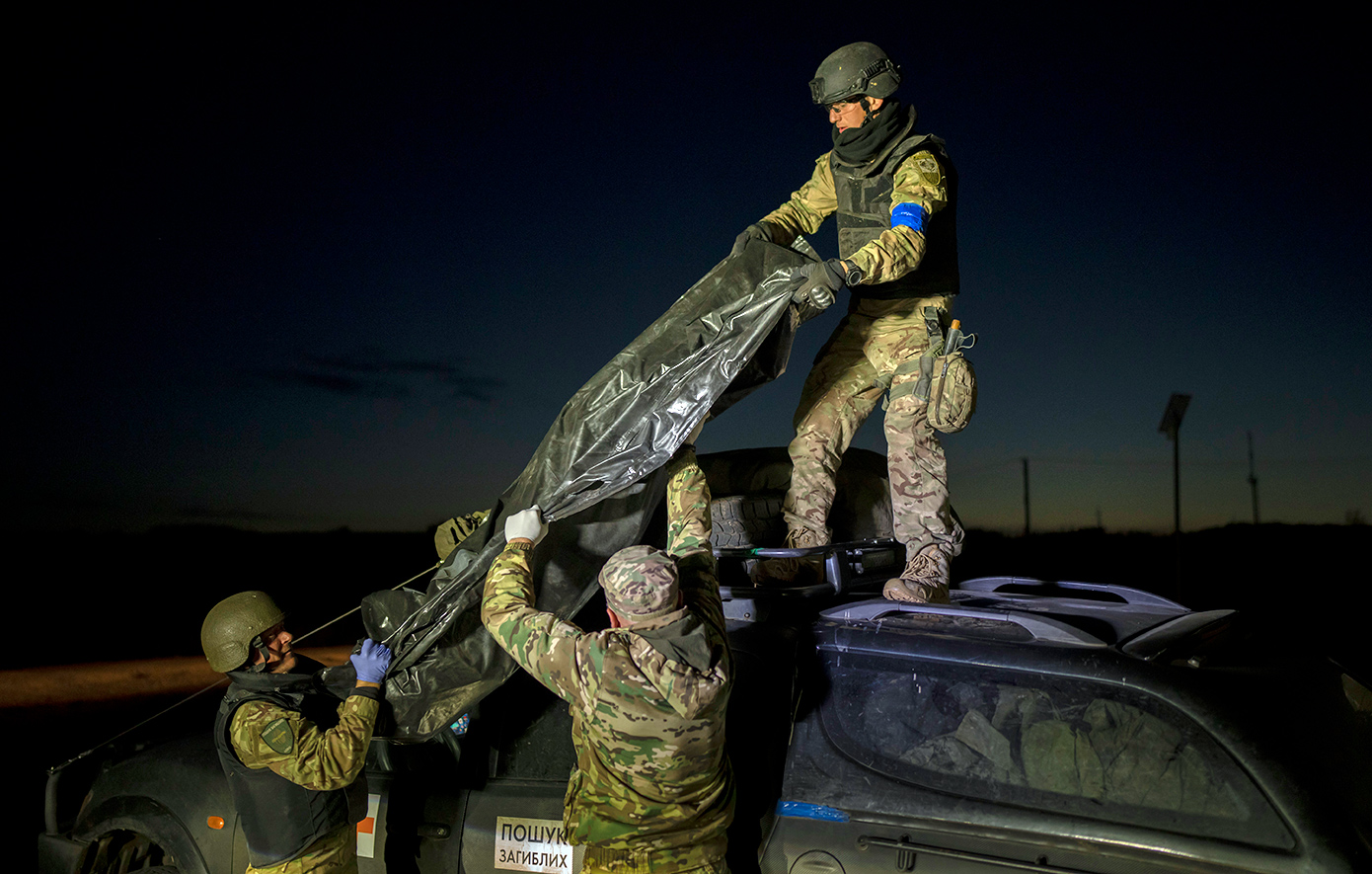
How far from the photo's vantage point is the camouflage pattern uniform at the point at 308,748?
3010mm

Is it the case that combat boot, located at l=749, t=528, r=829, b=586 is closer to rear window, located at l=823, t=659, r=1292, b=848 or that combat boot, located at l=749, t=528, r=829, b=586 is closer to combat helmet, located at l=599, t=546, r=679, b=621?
rear window, located at l=823, t=659, r=1292, b=848

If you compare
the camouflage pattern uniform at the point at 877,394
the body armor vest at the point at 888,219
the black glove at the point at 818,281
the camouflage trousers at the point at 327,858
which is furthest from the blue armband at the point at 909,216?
the camouflage trousers at the point at 327,858

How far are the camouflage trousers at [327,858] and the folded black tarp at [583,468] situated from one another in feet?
1.42

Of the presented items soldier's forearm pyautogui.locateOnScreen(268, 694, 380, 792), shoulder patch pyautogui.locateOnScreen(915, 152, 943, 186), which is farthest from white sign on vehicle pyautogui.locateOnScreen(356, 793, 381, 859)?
shoulder patch pyautogui.locateOnScreen(915, 152, 943, 186)

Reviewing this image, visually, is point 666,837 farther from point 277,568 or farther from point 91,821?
point 277,568

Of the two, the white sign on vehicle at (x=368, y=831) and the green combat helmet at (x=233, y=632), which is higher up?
the green combat helmet at (x=233, y=632)

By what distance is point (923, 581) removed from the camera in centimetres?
378

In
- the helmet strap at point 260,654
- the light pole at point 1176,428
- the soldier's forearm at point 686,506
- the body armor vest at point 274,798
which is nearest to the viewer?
the body armor vest at point 274,798

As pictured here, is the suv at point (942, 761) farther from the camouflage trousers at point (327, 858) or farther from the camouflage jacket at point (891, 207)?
the camouflage jacket at point (891, 207)

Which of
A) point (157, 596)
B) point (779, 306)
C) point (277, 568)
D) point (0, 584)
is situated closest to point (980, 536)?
point (277, 568)

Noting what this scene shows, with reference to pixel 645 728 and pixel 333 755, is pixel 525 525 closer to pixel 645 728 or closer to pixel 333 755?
pixel 645 728

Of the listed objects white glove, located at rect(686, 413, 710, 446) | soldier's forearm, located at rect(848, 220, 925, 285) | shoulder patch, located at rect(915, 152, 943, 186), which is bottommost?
white glove, located at rect(686, 413, 710, 446)

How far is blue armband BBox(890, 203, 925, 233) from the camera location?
142 inches

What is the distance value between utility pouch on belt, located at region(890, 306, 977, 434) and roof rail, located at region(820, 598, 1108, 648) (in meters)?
1.18
